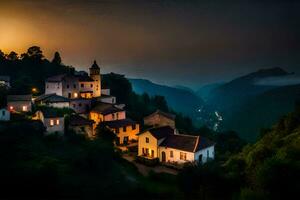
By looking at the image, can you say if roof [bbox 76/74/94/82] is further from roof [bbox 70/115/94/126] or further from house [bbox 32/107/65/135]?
house [bbox 32/107/65/135]

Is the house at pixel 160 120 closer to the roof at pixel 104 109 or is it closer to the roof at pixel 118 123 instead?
the roof at pixel 104 109

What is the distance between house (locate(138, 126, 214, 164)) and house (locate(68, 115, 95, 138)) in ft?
22.0

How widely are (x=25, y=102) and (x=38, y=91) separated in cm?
1274

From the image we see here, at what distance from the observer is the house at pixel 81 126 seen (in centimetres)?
4103

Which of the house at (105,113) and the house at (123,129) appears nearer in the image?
the house at (123,129)

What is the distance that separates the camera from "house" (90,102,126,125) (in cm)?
4816

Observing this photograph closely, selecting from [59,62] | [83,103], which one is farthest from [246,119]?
[83,103]

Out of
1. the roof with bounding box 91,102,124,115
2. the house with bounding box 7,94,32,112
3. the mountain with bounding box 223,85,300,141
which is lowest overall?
the mountain with bounding box 223,85,300,141

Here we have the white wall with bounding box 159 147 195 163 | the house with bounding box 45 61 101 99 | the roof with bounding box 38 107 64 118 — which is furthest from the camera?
the house with bounding box 45 61 101 99

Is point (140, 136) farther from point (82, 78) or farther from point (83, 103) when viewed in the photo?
point (82, 78)

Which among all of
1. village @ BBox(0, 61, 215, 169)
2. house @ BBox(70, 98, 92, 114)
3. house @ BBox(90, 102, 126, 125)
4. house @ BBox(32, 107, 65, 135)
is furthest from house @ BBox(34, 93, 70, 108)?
house @ BBox(90, 102, 126, 125)

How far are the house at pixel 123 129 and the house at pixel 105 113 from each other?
5.43ft

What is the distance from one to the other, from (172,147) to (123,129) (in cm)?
1003

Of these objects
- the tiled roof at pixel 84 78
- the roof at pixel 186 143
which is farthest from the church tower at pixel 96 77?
the roof at pixel 186 143
